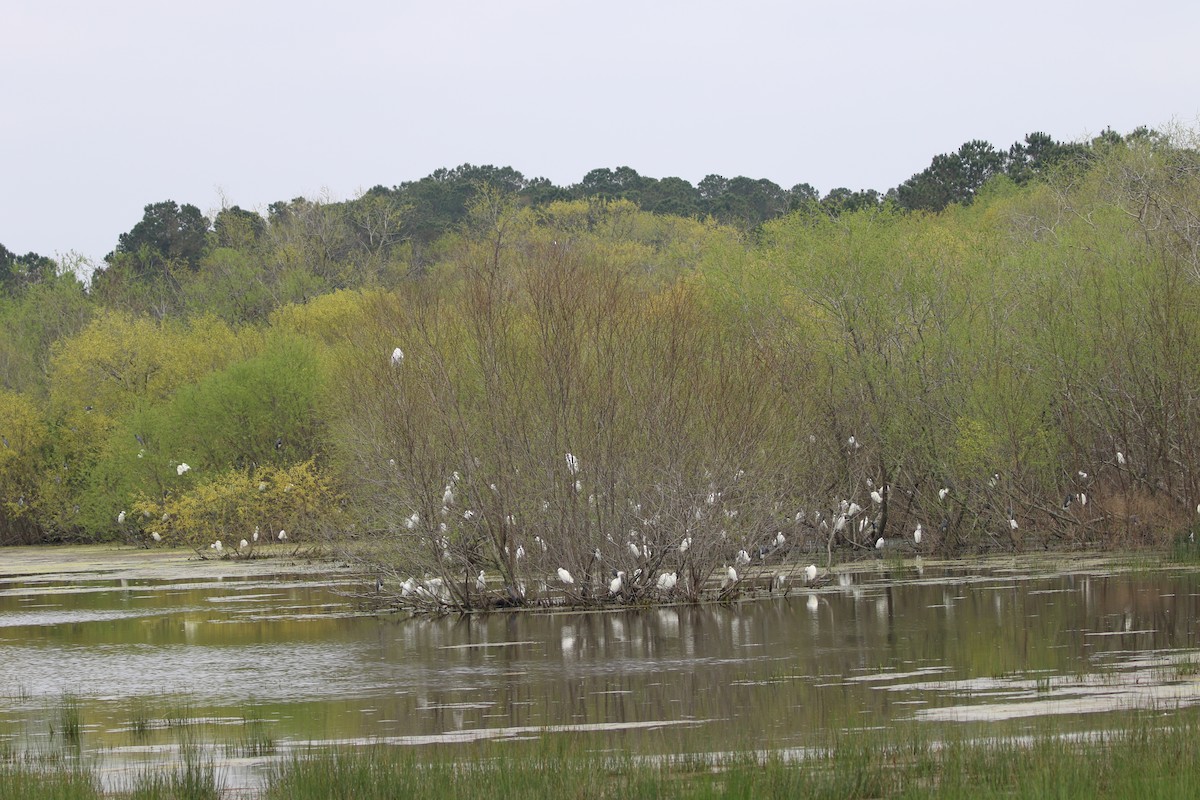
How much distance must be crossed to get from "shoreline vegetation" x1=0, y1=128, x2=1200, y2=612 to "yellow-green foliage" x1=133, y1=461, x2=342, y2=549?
0.36ft

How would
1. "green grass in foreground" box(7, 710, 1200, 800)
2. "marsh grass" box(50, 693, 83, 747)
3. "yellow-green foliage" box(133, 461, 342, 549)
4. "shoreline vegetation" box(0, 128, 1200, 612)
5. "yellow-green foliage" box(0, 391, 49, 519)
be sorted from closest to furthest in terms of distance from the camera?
1. "green grass in foreground" box(7, 710, 1200, 800)
2. "marsh grass" box(50, 693, 83, 747)
3. "shoreline vegetation" box(0, 128, 1200, 612)
4. "yellow-green foliage" box(133, 461, 342, 549)
5. "yellow-green foliage" box(0, 391, 49, 519)

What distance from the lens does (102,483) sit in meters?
47.4

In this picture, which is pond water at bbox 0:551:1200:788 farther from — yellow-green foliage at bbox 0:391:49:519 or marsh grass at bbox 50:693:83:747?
yellow-green foliage at bbox 0:391:49:519

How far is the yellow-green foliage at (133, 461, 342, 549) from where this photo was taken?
39269mm

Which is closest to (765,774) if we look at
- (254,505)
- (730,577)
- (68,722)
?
(68,722)

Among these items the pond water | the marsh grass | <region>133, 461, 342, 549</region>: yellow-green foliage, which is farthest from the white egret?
<region>133, 461, 342, 549</region>: yellow-green foliage

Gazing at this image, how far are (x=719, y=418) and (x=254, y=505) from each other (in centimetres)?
2002

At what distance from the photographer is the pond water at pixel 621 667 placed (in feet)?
42.2

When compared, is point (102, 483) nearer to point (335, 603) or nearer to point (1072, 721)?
point (335, 603)

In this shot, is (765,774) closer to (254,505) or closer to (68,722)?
(68,722)

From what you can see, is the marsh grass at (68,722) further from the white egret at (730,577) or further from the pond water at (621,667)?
the white egret at (730,577)

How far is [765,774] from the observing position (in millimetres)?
9867

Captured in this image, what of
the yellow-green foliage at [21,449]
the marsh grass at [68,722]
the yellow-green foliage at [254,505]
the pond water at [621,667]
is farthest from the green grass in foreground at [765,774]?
the yellow-green foliage at [21,449]

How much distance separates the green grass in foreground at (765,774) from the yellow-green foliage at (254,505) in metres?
28.0
